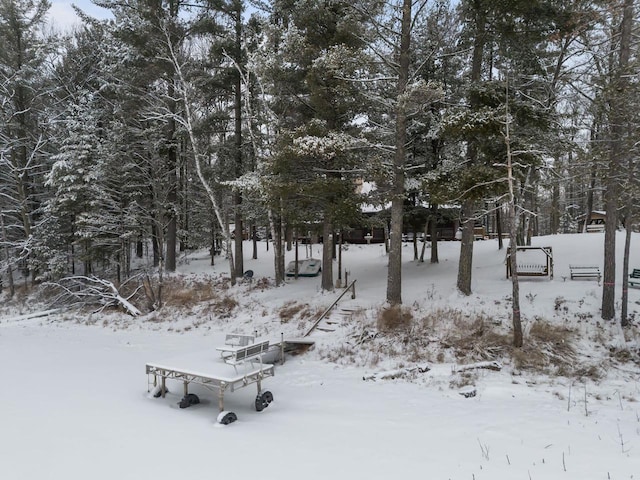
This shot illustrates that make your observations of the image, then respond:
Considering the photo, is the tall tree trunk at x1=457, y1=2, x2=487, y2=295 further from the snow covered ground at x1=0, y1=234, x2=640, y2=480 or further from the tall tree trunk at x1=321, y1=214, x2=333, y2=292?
the tall tree trunk at x1=321, y1=214, x2=333, y2=292

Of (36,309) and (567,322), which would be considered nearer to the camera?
(567,322)

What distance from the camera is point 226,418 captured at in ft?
23.3

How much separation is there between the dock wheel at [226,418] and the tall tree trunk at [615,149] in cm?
1063

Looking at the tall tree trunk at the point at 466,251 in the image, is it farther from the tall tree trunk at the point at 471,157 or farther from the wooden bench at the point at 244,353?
the wooden bench at the point at 244,353

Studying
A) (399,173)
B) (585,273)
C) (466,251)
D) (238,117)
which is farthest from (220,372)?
(238,117)

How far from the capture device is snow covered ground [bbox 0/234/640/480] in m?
5.38

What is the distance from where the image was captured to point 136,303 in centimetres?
1862

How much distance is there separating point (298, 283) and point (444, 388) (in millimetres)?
11094

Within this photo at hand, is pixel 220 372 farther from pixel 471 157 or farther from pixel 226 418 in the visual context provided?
pixel 471 157

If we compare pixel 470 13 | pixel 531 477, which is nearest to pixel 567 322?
pixel 531 477

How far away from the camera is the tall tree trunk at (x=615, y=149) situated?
384 inches

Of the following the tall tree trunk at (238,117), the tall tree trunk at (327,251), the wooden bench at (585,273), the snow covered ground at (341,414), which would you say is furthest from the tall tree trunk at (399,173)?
the tall tree trunk at (238,117)

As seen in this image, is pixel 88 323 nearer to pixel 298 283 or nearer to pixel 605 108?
pixel 298 283

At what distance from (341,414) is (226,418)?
2.18m
